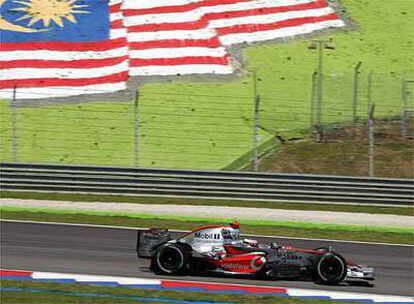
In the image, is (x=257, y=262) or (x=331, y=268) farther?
(x=257, y=262)

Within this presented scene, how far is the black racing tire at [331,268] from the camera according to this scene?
12438 millimetres

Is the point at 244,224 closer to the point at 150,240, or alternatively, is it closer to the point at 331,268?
the point at 150,240

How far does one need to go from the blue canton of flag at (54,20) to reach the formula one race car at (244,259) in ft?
58.2

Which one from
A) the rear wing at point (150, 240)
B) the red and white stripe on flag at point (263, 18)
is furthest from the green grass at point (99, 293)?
the red and white stripe on flag at point (263, 18)

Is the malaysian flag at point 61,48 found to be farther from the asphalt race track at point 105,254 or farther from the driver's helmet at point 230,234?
the driver's helmet at point 230,234

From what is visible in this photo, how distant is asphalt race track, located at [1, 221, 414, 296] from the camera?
12859mm

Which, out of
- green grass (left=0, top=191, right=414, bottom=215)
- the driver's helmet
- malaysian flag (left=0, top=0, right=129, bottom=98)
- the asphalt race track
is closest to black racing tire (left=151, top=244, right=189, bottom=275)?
the asphalt race track

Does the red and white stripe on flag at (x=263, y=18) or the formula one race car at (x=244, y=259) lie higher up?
the red and white stripe on flag at (x=263, y=18)

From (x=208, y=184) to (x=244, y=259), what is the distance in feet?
29.2

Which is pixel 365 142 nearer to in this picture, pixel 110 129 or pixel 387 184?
pixel 387 184

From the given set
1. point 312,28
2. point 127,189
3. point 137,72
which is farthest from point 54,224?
point 312,28

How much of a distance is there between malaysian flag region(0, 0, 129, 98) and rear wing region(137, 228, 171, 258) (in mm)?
14104

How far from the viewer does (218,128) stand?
26.2m

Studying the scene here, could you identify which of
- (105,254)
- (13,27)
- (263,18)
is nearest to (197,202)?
(105,254)
